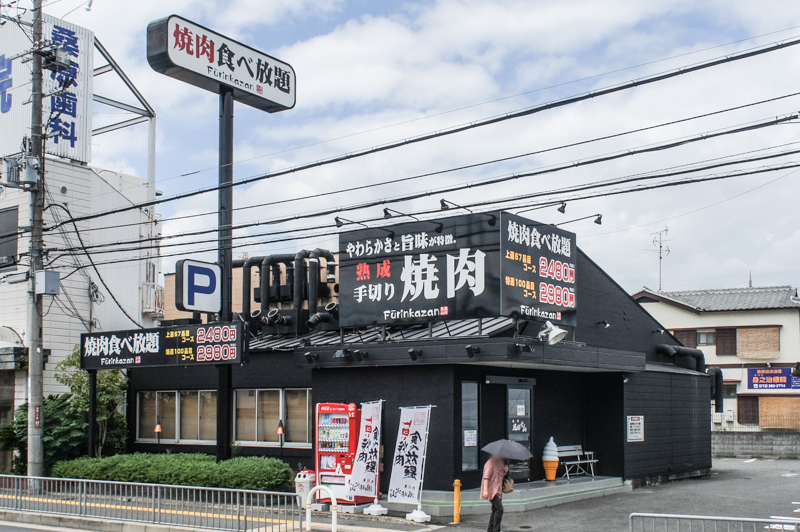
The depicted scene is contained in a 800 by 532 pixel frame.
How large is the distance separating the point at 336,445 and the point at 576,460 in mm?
7319

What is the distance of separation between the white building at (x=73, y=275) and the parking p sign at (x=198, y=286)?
6.05m

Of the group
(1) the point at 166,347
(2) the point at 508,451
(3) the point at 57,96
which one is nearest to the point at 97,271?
(3) the point at 57,96

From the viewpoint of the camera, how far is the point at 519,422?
64.6 ft

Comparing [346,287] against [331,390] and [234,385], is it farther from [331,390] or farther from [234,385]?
[234,385]

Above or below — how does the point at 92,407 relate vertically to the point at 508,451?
below

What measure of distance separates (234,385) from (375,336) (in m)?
5.26

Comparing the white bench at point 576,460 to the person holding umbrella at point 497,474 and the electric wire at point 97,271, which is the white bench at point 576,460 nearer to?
the person holding umbrella at point 497,474

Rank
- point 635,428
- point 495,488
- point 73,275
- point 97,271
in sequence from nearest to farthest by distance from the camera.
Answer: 1. point 495,488
2. point 635,428
3. point 73,275
4. point 97,271

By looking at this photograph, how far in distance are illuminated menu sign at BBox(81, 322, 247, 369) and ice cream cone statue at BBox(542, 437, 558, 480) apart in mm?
7952

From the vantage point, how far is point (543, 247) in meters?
18.2

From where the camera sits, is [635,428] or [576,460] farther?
[635,428]

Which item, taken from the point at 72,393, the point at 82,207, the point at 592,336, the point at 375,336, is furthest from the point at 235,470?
the point at 82,207

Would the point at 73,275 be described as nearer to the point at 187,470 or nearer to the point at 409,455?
the point at 187,470

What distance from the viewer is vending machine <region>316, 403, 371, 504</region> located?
1760 cm
